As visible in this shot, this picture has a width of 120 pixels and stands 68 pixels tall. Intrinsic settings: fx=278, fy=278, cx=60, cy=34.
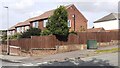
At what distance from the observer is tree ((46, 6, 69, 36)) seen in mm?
35675

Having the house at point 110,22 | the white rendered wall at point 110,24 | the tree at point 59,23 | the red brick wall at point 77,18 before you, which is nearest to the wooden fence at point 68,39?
the tree at point 59,23

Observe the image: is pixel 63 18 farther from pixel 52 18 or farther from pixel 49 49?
pixel 49 49

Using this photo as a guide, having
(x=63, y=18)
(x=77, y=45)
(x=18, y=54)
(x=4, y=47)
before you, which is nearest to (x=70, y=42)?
(x=77, y=45)

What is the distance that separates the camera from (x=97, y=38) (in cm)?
3822

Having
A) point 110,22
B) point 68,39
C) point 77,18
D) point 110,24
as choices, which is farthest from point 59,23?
point 110,22

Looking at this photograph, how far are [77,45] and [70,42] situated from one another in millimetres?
997

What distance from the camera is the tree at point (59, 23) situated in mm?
35675

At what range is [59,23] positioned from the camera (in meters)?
35.9

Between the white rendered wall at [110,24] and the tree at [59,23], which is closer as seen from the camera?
the tree at [59,23]

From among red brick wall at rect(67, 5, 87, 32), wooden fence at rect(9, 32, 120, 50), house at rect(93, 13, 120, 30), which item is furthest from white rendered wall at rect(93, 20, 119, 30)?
wooden fence at rect(9, 32, 120, 50)

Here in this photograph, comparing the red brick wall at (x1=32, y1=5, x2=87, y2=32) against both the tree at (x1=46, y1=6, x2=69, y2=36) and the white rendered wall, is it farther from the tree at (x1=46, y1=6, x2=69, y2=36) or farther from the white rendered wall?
the tree at (x1=46, y1=6, x2=69, y2=36)

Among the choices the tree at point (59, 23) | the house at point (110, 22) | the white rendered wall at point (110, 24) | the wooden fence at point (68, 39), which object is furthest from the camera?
the house at point (110, 22)

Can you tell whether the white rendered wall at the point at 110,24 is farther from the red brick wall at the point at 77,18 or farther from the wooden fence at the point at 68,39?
the wooden fence at the point at 68,39

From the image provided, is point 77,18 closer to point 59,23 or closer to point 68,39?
point 68,39
